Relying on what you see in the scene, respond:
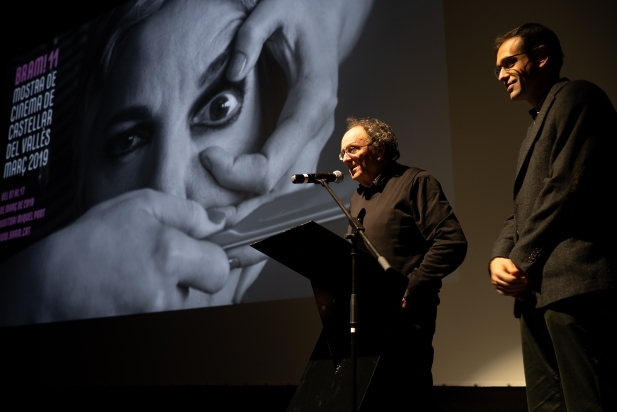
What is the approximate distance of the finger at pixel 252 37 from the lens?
3.98 metres

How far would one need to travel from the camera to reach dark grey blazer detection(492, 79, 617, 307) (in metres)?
1.53

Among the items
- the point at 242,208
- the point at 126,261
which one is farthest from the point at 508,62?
the point at 126,261

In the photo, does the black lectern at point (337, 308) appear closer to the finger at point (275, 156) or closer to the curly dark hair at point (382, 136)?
the curly dark hair at point (382, 136)

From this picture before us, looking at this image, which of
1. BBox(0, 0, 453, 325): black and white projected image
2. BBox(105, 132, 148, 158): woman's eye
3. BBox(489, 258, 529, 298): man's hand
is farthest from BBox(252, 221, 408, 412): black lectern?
BBox(105, 132, 148, 158): woman's eye

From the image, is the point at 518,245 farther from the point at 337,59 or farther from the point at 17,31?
the point at 17,31

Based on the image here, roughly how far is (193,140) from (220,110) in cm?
27

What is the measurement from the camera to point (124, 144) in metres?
4.49

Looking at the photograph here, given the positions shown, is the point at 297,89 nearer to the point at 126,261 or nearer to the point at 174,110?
the point at 174,110

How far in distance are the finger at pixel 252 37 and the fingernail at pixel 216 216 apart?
2.90ft

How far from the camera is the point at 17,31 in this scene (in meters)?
5.82

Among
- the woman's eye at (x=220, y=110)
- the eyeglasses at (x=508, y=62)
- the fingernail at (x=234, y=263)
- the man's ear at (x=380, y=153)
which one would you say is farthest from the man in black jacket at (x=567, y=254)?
the woman's eye at (x=220, y=110)

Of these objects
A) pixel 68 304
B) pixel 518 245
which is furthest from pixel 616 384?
pixel 68 304

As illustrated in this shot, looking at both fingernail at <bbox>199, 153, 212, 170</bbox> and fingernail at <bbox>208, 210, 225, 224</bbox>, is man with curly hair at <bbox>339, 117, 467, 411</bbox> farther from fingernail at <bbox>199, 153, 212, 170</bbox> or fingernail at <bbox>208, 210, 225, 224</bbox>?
fingernail at <bbox>199, 153, 212, 170</bbox>

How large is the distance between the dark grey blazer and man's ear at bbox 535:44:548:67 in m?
0.14
